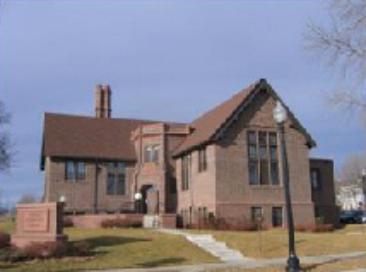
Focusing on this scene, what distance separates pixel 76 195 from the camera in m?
47.7

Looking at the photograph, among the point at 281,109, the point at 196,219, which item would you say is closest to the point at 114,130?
the point at 196,219

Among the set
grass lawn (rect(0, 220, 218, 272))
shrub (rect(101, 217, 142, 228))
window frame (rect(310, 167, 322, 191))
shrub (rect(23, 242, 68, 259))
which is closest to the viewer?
grass lawn (rect(0, 220, 218, 272))

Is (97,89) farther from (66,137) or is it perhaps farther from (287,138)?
(287,138)

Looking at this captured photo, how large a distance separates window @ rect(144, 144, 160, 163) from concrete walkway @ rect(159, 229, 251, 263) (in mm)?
16965

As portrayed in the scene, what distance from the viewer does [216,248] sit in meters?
27.6

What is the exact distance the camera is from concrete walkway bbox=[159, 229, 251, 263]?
82.2 feet

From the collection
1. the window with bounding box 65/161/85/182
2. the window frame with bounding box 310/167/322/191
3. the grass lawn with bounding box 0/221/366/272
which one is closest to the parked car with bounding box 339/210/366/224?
the window frame with bounding box 310/167/322/191

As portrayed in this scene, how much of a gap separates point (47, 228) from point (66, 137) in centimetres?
2437

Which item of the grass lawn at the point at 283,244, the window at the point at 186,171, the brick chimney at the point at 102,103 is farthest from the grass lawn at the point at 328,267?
the brick chimney at the point at 102,103

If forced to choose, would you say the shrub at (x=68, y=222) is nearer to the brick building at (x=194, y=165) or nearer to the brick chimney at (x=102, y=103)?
the brick building at (x=194, y=165)

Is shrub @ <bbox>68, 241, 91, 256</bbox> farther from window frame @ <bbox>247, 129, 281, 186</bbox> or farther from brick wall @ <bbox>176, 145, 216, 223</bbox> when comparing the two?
window frame @ <bbox>247, 129, 281, 186</bbox>

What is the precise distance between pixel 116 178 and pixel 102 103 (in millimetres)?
10745

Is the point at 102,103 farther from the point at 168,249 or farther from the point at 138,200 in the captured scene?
the point at 168,249

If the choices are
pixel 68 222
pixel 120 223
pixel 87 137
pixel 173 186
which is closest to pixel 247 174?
pixel 173 186
